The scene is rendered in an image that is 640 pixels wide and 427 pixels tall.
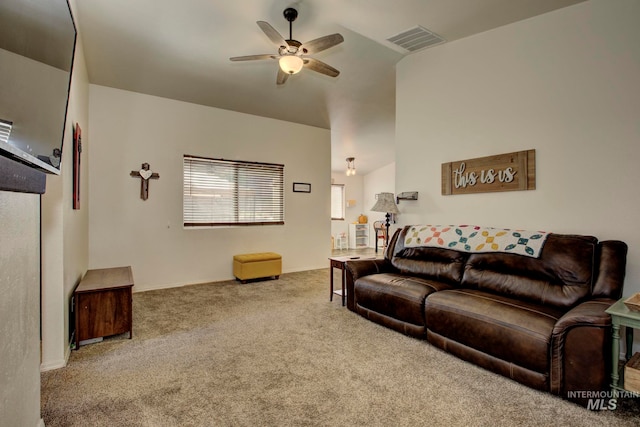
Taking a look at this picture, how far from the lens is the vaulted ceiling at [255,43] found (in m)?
2.94

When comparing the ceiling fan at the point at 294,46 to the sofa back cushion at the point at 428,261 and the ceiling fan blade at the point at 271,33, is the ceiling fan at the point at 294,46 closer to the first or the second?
the ceiling fan blade at the point at 271,33

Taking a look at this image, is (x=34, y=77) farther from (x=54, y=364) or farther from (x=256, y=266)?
(x=256, y=266)

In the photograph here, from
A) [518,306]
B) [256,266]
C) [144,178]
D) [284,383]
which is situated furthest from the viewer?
[256,266]

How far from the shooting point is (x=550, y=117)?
9.52 feet

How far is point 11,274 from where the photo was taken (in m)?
1.16

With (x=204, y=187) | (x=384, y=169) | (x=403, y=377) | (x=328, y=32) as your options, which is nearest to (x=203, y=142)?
(x=204, y=187)

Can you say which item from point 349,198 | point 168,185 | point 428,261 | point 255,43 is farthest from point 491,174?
point 349,198

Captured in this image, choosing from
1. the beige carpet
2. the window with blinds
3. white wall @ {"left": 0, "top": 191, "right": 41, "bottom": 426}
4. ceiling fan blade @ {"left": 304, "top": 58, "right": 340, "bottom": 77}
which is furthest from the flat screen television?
the window with blinds

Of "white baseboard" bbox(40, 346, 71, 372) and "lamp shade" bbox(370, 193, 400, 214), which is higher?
"lamp shade" bbox(370, 193, 400, 214)

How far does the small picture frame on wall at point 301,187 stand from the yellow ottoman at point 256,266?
1374mm

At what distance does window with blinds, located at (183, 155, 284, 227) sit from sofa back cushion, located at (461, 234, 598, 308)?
3680 millimetres

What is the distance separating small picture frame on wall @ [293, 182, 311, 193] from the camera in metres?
5.93

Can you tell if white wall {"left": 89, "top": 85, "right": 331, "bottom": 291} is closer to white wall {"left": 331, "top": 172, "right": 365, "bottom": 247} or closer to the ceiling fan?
the ceiling fan

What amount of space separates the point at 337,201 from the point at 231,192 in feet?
15.5
